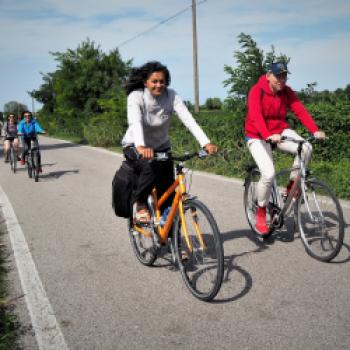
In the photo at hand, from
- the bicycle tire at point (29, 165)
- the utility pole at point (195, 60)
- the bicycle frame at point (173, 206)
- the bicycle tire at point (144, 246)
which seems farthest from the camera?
the utility pole at point (195, 60)

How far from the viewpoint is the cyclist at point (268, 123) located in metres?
4.70

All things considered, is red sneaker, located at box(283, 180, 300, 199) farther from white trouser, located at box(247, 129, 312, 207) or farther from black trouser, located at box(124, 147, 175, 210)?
black trouser, located at box(124, 147, 175, 210)

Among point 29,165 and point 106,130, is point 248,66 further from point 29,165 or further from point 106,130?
point 106,130

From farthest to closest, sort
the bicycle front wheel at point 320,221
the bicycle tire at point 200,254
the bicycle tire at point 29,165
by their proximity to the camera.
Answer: the bicycle tire at point 29,165
the bicycle front wheel at point 320,221
the bicycle tire at point 200,254

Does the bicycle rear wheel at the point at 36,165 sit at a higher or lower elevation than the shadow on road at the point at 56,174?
higher

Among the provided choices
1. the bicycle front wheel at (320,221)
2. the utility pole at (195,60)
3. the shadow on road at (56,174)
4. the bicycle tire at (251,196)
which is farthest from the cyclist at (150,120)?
the utility pole at (195,60)

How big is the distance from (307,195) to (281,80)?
1.23 metres

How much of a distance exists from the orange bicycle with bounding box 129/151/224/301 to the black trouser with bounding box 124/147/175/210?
5.6 inches

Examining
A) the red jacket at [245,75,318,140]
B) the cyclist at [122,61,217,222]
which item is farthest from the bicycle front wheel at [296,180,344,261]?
the cyclist at [122,61,217,222]

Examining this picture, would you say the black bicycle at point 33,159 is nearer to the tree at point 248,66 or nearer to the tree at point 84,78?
the tree at point 248,66

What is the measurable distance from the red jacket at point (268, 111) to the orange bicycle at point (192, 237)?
133 centimetres

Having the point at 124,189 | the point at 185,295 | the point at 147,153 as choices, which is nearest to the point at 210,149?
the point at 147,153

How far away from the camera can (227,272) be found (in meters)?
4.22

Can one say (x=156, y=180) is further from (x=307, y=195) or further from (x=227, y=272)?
(x=307, y=195)
